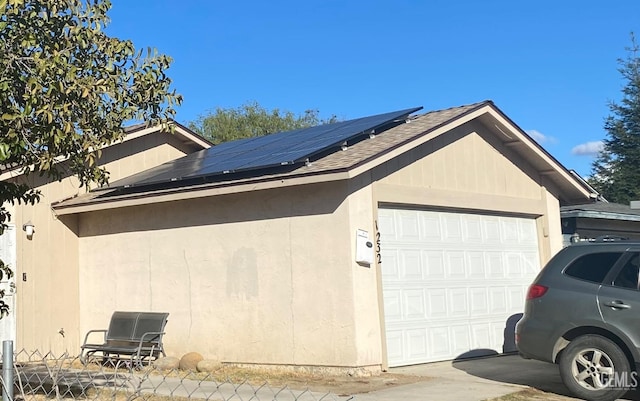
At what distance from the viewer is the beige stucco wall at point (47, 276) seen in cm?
1360

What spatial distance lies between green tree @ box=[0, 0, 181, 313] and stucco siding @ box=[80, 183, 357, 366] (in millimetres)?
3460

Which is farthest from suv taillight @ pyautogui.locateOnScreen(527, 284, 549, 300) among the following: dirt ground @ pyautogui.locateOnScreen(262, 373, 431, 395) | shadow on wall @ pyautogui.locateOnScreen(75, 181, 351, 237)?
shadow on wall @ pyautogui.locateOnScreen(75, 181, 351, 237)

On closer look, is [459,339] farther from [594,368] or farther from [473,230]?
[594,368]

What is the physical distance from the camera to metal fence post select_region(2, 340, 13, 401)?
5348 mm

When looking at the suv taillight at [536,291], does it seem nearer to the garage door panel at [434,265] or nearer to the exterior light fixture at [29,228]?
the garage door panel at [434,265]

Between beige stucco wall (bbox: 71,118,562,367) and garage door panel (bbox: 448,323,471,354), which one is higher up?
beige stucco wall (bbox: 71,118,562,367)

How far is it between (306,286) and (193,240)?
7.91 ft

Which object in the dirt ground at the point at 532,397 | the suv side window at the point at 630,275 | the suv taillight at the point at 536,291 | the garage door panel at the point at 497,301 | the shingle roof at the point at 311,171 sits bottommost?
the dirt ground at the point at 532,397

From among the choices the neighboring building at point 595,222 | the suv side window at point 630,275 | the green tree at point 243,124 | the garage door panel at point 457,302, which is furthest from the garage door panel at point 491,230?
the green tree at point 243,124

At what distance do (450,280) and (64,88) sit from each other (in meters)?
7.19

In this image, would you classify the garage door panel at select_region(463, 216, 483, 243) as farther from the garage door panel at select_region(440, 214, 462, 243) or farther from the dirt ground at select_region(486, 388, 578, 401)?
the dirt ground at select_region(486, 388, 578, 401)

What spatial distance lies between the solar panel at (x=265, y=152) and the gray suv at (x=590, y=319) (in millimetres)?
3911

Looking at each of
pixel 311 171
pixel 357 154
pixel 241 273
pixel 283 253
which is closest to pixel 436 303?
pixel 283 253

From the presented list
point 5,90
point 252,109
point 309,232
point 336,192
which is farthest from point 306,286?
point 252,109
